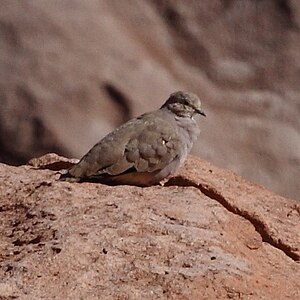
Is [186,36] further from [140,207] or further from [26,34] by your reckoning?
[140,207]

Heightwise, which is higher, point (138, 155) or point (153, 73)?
point (153, 73)

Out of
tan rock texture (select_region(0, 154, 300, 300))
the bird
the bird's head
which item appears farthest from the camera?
the bird's head

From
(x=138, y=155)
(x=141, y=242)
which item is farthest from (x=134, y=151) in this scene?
(x=141, y=242)

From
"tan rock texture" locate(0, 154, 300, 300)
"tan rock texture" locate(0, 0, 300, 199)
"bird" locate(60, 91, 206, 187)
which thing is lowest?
"tan rock texture" locate(0, 154, 300, 300)

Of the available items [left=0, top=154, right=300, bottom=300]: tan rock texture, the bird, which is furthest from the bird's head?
[left=0, top=154, right=300, bottom=300]: tan rock texture

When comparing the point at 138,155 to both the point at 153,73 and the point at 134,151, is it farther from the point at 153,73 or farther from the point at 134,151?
the point at 153,73

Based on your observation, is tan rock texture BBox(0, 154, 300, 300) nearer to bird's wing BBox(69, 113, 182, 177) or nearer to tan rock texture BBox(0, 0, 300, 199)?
bird's wing BBox(69, 113, 182, 177)

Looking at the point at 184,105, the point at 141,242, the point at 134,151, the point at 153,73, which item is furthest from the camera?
the point at 153,73
